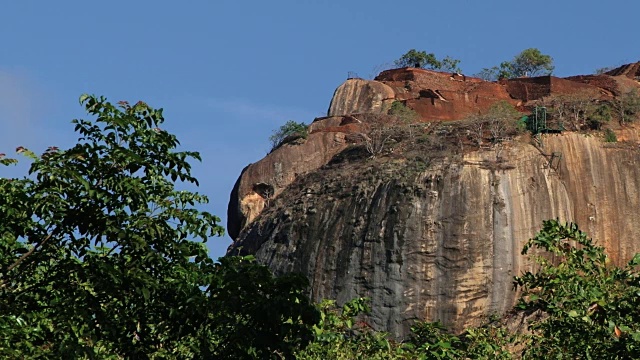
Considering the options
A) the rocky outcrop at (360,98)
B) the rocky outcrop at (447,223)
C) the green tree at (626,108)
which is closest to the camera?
the rocky outcrop at (447,223)

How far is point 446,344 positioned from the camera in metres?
15.6

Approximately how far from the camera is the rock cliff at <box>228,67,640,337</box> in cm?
4906

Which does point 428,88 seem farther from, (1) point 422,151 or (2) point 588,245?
(2) point 588,245

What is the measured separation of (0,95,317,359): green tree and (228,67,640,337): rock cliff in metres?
33.1

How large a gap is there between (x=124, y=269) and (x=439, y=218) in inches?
1464

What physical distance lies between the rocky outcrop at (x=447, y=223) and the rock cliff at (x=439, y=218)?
41mm

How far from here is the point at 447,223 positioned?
49812 mm

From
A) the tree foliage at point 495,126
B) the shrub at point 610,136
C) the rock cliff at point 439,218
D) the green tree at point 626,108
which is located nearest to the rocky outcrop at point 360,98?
the rock cliff at point 439,218

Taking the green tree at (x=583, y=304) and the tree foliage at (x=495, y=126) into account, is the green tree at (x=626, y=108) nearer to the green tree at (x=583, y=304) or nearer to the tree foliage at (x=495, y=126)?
the tree foliage at (x=495, y=126)

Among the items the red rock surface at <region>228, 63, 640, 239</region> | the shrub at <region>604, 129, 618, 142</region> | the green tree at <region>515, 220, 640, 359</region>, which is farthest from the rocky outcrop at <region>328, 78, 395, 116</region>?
the green tree at <region>515, 220, 640, 359</region>

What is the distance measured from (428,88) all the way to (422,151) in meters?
12.8

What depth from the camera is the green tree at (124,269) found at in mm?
13008

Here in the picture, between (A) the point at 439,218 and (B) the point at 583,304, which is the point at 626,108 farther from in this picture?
(B) the point at 583,304

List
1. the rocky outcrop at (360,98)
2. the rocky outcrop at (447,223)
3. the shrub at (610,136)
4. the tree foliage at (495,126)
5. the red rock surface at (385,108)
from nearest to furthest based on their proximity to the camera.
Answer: the rocky outcrop at (447,223) → the tree foliage at (495,126) → the shrub at (610,136) → the red rock surface at (385,108) → the rocky outcrop at (360,98)
